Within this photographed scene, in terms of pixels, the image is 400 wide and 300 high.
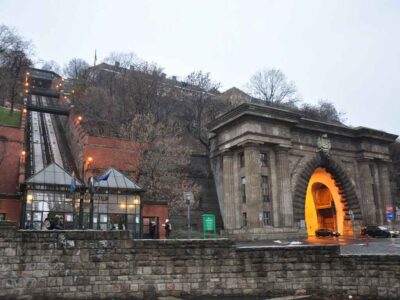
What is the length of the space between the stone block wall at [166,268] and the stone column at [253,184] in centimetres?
2972

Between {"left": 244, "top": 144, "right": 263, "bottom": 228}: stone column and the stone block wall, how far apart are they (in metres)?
29.7

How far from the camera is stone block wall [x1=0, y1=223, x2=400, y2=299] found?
1498cm

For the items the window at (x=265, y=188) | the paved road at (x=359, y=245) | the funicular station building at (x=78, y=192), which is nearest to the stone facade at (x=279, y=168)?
the window at (x=265, y=188)

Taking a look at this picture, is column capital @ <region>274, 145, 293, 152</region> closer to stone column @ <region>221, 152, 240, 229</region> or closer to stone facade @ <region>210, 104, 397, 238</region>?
stone facade @ <region>210, 104, 397, 238</region>

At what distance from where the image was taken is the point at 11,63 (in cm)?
7106

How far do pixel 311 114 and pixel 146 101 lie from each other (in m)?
37.5

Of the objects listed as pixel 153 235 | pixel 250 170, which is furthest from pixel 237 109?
pixel 153 235

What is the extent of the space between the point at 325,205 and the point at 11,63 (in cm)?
5675

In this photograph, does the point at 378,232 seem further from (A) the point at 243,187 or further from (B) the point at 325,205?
(A) the point at 243,187

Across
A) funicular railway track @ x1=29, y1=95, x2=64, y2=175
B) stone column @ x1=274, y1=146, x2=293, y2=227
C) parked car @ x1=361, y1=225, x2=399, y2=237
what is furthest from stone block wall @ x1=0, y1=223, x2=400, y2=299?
parked car @ x1=361, y1=225, x2=399, y2=237

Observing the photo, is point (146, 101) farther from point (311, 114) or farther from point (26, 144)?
point (311, 114)

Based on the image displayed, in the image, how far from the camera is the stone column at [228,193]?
5062 centimetres

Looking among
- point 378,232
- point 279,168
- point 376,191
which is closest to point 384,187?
point 376,191

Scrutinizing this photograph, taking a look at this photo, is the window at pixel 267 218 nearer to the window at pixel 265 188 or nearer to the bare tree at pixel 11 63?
the window at pixel 265 188
